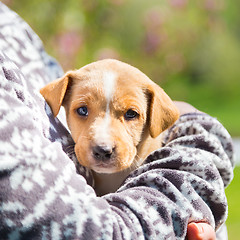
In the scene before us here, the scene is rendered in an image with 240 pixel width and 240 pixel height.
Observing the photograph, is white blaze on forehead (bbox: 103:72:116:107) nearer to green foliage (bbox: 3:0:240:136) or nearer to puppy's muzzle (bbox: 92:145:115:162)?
puppy's muzzle (bbox: 92:145:115:162)

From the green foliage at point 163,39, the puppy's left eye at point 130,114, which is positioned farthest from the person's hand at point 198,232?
the green foliage at point 163,39

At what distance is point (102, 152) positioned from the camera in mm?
1483

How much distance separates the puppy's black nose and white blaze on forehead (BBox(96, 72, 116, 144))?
0.07 feet

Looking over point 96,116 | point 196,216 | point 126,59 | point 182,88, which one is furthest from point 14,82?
point 182,88

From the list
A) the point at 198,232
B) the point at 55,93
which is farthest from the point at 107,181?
the point at 198,232

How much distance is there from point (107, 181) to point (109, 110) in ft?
0.84

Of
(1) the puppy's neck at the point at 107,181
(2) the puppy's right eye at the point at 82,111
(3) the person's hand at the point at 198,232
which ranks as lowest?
(1) the puppy's neck at the point at 107,181

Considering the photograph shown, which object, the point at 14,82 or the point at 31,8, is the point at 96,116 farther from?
the point at 31,8

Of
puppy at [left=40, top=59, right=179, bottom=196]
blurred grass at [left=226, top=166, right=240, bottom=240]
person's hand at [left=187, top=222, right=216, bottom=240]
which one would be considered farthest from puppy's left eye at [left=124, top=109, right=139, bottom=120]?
blurred grass at [left=226, top=166, right=240, bottom=240]

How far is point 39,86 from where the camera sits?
5.01 ft

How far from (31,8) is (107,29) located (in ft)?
4.35

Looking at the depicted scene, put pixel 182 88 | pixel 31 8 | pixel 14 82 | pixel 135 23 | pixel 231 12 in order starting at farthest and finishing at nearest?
pixel 231 12 → pixel 182 88 → pixel 135 23 → pixel 31 8 → pixel 14 82

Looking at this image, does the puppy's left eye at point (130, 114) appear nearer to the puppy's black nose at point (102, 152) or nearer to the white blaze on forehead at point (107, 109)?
the white blaze on forehead at point (107, 109)

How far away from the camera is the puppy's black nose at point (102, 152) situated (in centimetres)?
148
